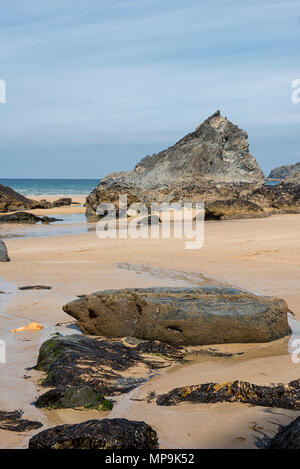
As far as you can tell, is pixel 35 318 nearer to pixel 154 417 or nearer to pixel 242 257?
pixel 154 417

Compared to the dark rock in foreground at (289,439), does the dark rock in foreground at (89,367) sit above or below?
below

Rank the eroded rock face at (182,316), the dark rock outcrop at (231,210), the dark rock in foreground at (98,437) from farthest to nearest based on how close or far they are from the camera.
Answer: the dark rock outcrop at (231,210)
the eroded rock face at (182,316)
the dark rock in foreground at (98,437)

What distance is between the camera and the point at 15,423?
379 centimetres

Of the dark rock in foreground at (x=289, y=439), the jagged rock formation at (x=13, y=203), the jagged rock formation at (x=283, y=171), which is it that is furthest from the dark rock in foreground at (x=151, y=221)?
the jagged rock formation at (x=283, y=171)

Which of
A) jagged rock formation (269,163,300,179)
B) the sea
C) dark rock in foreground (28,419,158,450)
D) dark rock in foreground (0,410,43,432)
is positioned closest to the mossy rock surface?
dark rock in foreground (0,410,43,432)

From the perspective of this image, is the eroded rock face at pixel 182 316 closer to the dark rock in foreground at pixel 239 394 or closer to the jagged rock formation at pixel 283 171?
the dark rock in foreground at pixel 239 394

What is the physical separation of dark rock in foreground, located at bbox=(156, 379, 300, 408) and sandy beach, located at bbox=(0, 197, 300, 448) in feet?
0.36

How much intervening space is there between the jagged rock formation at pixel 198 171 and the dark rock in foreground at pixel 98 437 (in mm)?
25431

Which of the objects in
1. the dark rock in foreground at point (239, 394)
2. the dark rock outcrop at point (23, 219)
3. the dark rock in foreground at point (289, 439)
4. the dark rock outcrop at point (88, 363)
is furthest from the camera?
the dark rock outcrop at point (23, 219)

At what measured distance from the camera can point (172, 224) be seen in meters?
20.7

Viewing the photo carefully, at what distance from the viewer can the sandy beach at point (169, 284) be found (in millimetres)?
3658

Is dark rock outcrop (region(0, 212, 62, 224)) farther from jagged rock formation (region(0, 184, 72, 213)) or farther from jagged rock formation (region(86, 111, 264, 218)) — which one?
jagged rock formation (region(0, 184, 72, 213))

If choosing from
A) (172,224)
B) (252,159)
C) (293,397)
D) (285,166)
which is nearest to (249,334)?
(293,397)
